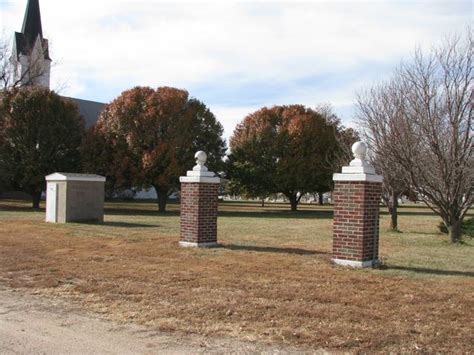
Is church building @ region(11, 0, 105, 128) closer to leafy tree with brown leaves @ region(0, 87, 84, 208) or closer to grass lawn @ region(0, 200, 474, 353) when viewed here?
leafy tree with brown leaves @ region(0, 87, 84, 208)

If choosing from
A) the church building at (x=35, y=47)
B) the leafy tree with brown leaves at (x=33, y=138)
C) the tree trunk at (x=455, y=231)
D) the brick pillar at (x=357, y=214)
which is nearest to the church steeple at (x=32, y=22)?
the church building at (x=35, y=47)

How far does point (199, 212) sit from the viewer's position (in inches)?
446

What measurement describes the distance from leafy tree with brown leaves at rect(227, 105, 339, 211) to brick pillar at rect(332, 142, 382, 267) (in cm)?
2484

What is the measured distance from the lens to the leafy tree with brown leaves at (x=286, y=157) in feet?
113

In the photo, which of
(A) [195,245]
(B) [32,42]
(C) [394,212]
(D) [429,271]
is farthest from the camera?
(B) [32,42]

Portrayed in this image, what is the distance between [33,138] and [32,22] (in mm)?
32639

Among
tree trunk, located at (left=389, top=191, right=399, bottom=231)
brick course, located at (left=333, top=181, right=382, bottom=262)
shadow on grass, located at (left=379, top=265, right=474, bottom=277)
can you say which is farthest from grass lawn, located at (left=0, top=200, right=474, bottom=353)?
tree trunk, located at (left=389, top=191, right=399, bottom=231)

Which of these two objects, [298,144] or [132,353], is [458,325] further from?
[298,144]

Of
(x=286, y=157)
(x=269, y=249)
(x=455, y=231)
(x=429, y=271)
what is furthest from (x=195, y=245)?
(x=286, y=157)

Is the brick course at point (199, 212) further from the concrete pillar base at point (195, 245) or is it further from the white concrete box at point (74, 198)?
the white concrete box at point (74, 198)

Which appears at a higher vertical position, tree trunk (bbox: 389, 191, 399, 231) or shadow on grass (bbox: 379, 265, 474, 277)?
A: tree trunk (bbox: 389, 191, 399, 231)

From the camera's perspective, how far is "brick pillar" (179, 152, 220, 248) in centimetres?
1134

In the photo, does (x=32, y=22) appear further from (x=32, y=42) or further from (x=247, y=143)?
(x=247, y=143)

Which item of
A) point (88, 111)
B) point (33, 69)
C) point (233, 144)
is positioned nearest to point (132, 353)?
point (233, 144)
